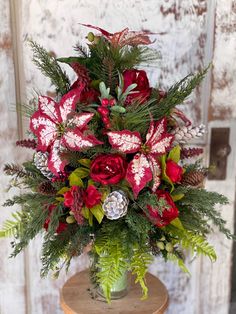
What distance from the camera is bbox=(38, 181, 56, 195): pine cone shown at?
808mm

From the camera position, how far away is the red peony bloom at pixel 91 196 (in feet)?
2.50

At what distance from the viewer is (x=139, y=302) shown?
3.11ft

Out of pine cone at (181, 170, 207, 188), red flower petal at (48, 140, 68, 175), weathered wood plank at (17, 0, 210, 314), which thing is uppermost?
weathered wood plank at (17, 0, 210, 314)

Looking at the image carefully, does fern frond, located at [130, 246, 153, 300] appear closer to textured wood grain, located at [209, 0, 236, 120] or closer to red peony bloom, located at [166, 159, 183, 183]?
red peony bloom, located at [166, 159, 183, 183]

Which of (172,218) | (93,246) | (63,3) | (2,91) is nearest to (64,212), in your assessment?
(93,246)

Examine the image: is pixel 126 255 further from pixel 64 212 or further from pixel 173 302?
pixel 173 302

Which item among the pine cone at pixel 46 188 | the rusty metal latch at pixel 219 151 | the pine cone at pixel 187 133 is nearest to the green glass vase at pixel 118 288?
the pine cone at pixel 46 188

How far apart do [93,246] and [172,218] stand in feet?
0.55

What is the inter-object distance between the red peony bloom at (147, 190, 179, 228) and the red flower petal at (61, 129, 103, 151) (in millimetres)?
154

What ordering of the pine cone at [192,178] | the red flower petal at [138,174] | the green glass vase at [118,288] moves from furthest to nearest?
the green glass vase at [118,288]
the pine cone at [192,178]
the red flower petal at [138,174]

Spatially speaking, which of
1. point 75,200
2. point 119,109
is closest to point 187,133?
point 119,109

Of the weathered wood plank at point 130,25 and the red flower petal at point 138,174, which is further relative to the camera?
the weathered wood plank at point 130,25

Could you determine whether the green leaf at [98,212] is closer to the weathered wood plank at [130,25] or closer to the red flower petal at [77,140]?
the red flower petal at [77,140]

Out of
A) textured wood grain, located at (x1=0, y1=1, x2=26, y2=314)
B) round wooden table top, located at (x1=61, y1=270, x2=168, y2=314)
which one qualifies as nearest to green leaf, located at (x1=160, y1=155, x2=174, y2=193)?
round wooden table top, located at (x1=61, y1=270, x2=168, y2=314)
